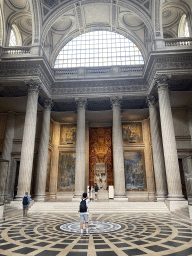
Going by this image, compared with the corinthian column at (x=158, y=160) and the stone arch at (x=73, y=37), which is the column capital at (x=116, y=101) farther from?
the stone arch at (x=73, y=37)

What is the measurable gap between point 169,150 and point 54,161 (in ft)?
35.2

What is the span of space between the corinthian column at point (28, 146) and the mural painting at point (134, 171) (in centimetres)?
911

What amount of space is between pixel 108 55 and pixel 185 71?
818 centimetres

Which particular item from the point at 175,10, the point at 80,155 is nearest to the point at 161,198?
the point at 80,155

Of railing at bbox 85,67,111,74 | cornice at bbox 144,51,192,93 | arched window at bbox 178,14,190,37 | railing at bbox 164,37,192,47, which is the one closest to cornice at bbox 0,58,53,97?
railing at bbox 85,67,111,74

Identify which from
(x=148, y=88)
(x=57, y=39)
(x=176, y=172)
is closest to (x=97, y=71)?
(x=148, y=88)

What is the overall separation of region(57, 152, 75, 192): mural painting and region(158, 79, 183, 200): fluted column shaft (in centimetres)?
931

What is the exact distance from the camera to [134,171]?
661 inches

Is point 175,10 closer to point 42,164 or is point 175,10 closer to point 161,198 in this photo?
point 161,198

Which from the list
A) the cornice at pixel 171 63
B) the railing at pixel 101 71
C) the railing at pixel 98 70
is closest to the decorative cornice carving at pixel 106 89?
the railing at pixel 101 71

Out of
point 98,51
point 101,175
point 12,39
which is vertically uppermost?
point 98,51

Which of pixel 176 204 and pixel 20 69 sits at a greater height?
pixel 20 69

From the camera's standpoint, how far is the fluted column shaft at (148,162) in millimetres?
16016

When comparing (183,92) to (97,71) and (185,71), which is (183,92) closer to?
(185,71)
